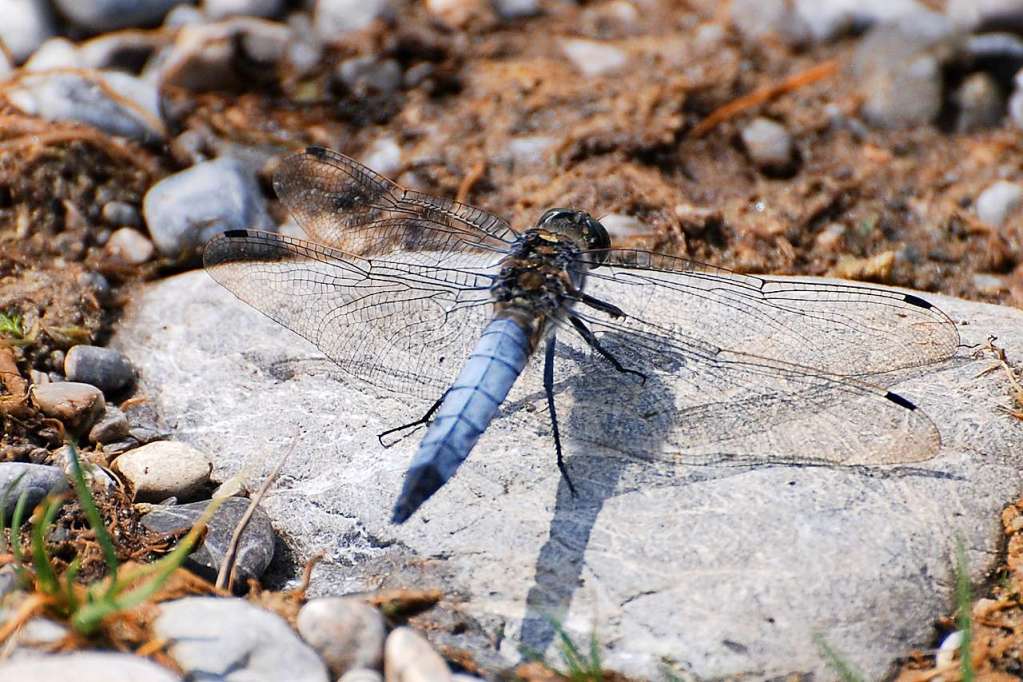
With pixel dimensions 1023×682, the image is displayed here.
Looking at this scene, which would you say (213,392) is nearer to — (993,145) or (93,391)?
(93,391)

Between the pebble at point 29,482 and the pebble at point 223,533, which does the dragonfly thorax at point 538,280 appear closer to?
the pebble at point 223,533

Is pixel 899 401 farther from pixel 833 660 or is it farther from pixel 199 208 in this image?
pixel 199 208

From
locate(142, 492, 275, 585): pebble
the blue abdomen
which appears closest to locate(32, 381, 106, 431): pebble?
locate(142, 492, 275, 585): pebble

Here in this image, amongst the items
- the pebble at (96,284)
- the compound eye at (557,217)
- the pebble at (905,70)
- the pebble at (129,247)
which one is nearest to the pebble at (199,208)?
the pebble at (129,247)

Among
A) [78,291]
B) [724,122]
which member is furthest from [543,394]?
[724,122]

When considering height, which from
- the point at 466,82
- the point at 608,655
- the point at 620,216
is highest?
the point at 466,82

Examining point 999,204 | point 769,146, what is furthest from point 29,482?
point 999,204

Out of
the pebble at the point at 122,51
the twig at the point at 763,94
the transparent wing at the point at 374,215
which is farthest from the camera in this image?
the pebble at the point at 122,51
